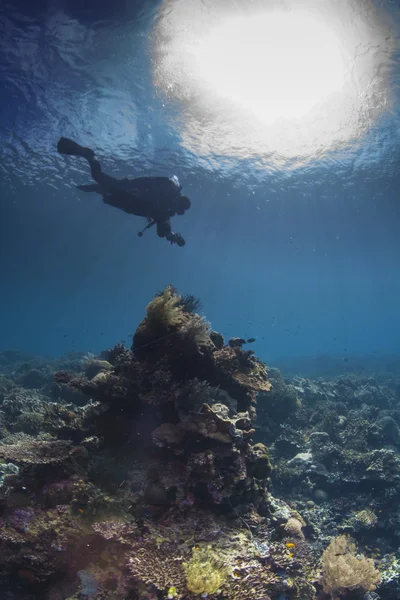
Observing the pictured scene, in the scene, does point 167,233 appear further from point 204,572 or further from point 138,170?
point 138,170

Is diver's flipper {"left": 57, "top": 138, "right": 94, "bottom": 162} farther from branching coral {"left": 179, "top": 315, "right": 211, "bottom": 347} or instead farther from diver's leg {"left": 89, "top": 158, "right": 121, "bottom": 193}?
branching coral {"left": 179, "top": 315, "right": 211, "bottom": 347}

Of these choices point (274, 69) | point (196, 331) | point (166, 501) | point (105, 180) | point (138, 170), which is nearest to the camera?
point (166, 501)

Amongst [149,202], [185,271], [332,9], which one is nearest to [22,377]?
[149,202]

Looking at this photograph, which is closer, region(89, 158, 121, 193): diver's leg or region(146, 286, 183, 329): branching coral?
region(146, 286, 183, 329): branching coral

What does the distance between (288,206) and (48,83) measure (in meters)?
20.4

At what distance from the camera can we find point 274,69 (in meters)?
13.4

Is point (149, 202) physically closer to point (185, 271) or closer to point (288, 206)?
point (288, 206)

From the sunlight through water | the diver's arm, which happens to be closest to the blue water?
the sunlight through water

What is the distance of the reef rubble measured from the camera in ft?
13.0

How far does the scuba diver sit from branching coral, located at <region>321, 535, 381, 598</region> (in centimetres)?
892

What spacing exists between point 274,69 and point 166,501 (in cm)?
1561

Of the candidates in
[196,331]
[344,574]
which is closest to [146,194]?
[196,331]

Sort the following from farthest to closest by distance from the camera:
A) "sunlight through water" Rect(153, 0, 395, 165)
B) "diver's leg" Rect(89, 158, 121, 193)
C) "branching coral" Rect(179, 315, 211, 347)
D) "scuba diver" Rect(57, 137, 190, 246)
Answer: "diver's leg" Rect(89, 158, 121, 193)
"scuba diver" Rect(57, 137, 190, 246)
"sunlight through water" Rect(153, 0, 395, 165)
"branching coral" Rect(179, 315, 211, 347)

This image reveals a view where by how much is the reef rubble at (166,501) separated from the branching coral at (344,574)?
0.06ft
